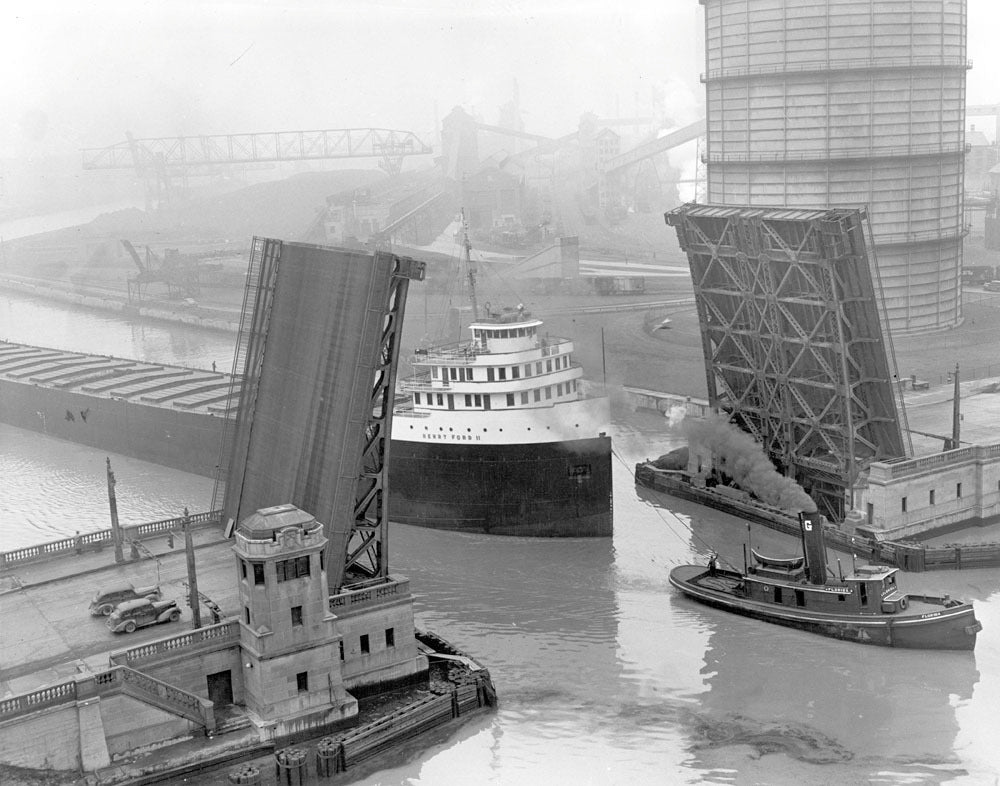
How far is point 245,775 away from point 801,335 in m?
16.9

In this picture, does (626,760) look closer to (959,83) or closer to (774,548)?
(774,548)

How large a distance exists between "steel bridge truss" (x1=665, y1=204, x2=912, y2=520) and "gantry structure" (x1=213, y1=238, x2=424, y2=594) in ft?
33.6

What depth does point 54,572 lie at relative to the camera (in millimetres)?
22391

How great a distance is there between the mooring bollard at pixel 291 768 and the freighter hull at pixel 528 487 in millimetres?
12339

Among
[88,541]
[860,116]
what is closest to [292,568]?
[88,541]

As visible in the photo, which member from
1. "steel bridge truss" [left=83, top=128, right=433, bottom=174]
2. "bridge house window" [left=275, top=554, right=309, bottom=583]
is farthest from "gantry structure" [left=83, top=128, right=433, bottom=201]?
"bridge house window" [left=275, top=554, right=309, bottom=583]

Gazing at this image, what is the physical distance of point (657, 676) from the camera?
2086 cm

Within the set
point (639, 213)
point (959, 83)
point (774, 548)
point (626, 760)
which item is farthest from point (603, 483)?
point (639, 213)

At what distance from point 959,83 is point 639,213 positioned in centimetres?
4419

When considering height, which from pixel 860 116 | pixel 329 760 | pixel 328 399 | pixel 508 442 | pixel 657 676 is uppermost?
pixel 860 116

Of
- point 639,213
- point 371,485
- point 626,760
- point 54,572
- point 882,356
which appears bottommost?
point 626,760

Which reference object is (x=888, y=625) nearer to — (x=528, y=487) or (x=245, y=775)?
(x=528, y=487)

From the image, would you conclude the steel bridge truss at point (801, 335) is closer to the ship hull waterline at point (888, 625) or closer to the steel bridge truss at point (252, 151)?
the ship hull waterline at point (888, 625)

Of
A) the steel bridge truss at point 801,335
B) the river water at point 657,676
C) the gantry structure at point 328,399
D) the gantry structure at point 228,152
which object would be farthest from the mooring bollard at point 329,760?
the gantry structure at point 228,152
